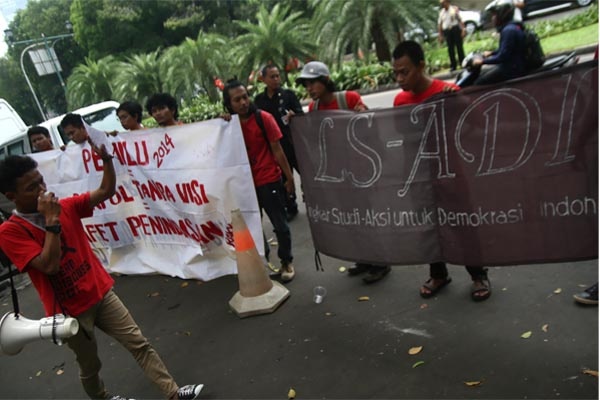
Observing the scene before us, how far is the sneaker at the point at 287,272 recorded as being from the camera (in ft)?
14.8

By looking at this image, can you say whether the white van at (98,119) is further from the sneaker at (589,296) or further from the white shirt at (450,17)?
the white shirt at (450,17)

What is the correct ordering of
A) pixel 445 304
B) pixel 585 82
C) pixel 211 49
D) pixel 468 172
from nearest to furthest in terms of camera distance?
pixel 585 82 → pixel 468 172 → pixel 445 304 → pixel 211 49

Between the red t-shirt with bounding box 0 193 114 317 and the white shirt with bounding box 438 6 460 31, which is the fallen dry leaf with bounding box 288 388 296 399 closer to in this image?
the red t-shirt with bounding box 0 193 114 317

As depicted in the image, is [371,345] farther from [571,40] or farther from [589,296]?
[571,40]

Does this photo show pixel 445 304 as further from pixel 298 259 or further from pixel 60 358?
pixel 60 358

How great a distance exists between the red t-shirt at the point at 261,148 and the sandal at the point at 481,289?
1.85 metres

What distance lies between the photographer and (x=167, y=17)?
3725cm

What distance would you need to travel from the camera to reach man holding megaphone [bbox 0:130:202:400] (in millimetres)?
2520

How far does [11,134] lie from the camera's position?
9312 mm

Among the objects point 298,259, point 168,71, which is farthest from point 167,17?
point 298,259

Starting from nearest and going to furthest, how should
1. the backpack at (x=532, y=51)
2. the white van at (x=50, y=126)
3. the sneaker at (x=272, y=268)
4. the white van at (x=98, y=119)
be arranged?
the sneaker at (x=272, y=268) < the backpack at (x=532, y=51) < the white van at (x=50, y=126) < the white van at (x=98, y=119)

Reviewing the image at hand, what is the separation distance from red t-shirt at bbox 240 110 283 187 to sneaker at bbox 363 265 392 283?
45.5 inches

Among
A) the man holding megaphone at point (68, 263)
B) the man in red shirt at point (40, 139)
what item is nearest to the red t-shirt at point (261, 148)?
the man holding megaphone at point (68, 263)

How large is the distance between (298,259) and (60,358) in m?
2.30
